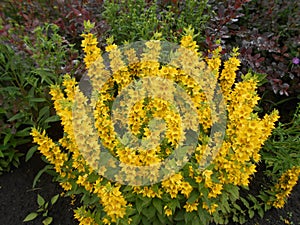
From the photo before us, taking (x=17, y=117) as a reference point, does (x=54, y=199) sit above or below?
below

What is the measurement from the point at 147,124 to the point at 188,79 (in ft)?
1.14

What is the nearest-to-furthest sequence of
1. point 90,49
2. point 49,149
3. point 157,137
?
point 157,137 < point 90,49 < point 49,149

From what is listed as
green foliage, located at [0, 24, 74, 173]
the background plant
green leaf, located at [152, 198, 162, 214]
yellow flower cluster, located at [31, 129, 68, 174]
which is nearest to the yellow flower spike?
yellow flower cluster, located at [31, 129, 68, 174]

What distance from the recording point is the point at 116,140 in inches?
75.6

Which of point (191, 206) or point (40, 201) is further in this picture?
point (40, 201)

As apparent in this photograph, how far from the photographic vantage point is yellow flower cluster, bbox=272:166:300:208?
2.56 metres

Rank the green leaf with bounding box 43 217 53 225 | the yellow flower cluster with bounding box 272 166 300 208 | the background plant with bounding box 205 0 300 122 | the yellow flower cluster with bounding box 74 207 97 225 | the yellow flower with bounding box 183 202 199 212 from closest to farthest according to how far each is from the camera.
Result: the yellow flower with bounding box 183 202 199 212, the yellow flower cluster with bounding box 74 207 97 225, the yellow flower cluster with bounding box 272 166 300 208, the green leaf with bounding box 43 217 53 225, the background plant with bounding box 205 0 300 122

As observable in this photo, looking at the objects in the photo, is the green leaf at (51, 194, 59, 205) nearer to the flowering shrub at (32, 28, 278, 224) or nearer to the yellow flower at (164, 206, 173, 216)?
the flowering shrub at (32, 28, 278, 224)

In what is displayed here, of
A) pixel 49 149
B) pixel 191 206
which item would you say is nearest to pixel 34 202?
pixel 49 149

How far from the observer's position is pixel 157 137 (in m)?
1.80

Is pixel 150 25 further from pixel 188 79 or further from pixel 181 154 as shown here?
pixel 181 154

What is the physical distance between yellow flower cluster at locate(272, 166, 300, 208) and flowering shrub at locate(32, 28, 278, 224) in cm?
68

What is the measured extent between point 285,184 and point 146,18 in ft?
5.61

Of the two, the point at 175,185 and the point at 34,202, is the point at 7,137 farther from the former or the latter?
the point at 175,185
